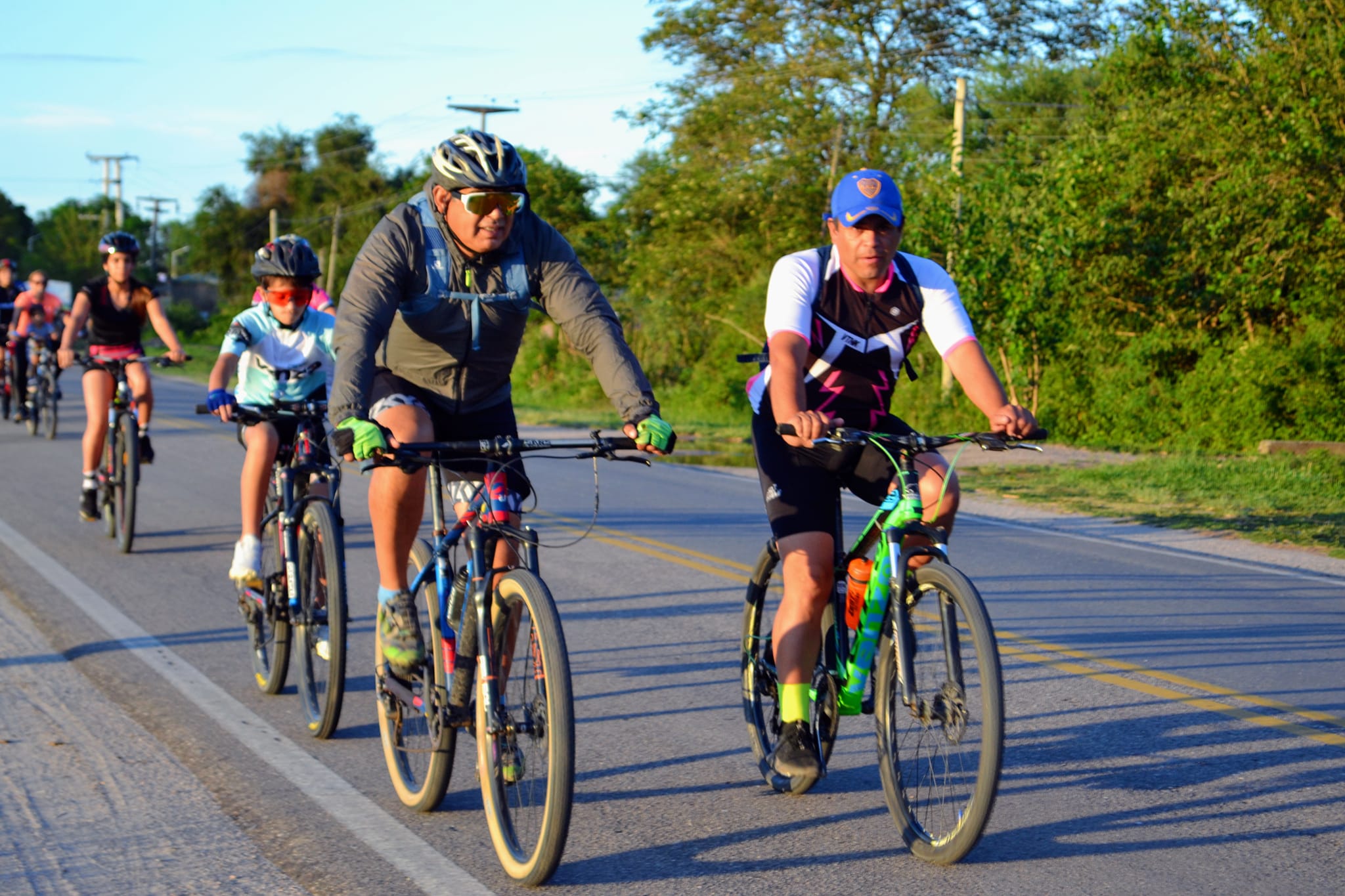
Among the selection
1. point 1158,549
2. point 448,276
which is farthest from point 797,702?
point 1158,549

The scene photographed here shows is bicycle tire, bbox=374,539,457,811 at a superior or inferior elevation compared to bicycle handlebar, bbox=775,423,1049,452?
inferior

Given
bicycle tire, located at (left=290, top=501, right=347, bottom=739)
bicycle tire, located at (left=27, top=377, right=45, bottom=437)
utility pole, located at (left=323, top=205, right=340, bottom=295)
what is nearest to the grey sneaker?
bicycle tire, located at (left=290, top=501, right=347, bottom=739)

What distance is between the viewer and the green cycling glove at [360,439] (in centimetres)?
388

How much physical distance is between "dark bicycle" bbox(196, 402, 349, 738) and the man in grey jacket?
817 mm

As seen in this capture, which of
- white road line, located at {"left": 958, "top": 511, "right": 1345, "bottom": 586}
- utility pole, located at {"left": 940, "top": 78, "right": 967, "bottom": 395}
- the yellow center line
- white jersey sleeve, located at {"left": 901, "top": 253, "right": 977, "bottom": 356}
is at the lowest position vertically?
the yellow center line

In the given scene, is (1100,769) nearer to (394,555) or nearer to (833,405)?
(833,405)

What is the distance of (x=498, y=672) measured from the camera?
4.11m

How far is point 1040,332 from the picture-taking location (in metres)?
21.1

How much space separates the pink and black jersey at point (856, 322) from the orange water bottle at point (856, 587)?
479mm

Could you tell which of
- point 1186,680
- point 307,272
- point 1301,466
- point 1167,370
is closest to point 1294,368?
point 1167,370

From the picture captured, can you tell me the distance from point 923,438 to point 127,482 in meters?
7.25

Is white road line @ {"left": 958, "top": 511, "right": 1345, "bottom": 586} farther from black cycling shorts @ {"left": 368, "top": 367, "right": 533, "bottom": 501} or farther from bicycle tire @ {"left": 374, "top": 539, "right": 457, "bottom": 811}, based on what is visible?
bicycle tire @ {"left": 374, "top": 539, "right": 457, "bottom": 811}

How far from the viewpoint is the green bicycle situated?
12.8ft

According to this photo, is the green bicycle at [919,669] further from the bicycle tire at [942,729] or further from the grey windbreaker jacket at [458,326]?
the grey windbreaker jacket at [458,326]
